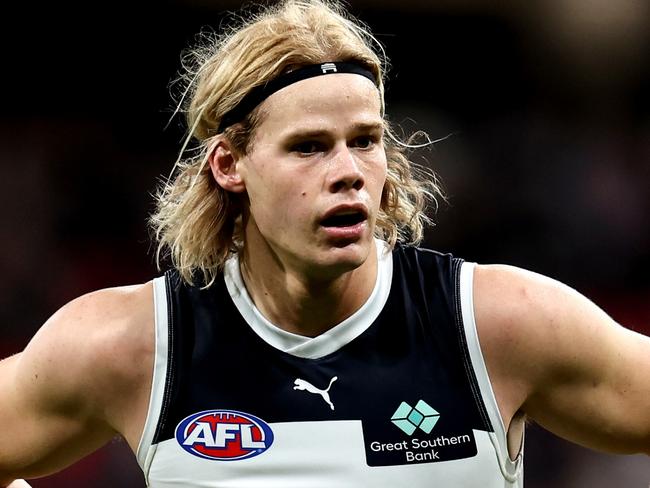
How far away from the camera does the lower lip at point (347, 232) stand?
9.45 feet

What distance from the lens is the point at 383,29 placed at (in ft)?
29.8

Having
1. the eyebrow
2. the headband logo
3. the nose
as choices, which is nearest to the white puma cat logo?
the nose

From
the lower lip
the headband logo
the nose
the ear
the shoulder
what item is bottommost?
the shoulder

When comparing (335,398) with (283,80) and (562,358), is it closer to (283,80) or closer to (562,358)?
(562,358)

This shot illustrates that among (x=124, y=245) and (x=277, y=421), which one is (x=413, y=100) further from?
(x=277, y=421)

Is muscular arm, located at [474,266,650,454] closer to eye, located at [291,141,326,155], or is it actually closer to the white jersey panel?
the white jersey panel

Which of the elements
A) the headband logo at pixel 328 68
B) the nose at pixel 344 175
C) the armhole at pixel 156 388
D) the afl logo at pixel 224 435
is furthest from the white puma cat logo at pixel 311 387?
the headband logo at pixel 328 68

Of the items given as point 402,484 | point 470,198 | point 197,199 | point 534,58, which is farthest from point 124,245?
point 402,484

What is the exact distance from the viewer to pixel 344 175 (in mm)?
2867

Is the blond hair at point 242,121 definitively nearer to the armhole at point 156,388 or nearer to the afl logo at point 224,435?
the armhole at point 156,388

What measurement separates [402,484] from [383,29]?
6590 mm

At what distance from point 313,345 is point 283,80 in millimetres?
726

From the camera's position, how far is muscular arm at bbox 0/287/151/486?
307 cm

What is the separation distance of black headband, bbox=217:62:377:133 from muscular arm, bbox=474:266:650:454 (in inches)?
27.3
